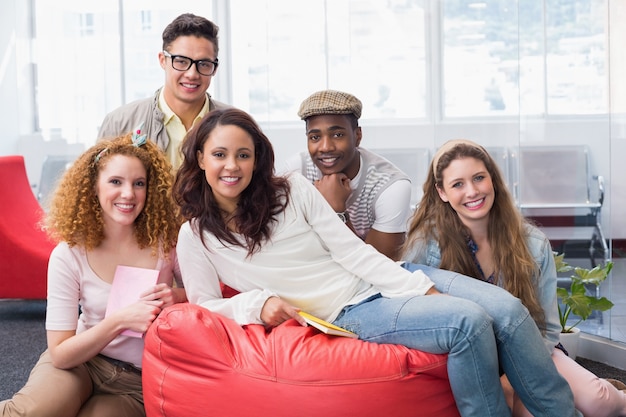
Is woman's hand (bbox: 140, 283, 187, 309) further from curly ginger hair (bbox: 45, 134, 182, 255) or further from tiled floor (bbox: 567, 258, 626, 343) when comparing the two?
tiled floor (bbox: 567, 258, 626, 343)

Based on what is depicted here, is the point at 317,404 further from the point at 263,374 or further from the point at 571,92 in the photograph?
the point at 571,92

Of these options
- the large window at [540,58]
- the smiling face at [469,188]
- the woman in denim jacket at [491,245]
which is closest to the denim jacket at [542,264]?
the woman in denim jacket at [491,245]

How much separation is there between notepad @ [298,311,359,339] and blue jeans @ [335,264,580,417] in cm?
6

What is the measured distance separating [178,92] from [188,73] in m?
0.08

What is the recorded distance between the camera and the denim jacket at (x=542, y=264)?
2.43 m

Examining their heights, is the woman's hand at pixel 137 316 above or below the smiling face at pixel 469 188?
below

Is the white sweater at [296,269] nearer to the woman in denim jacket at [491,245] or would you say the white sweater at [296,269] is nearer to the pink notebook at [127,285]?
the pink notebook at [127,285]

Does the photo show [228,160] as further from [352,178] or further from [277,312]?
[352,178]

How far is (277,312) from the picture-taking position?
2.19 meters

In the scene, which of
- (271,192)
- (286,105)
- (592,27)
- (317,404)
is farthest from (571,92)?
(286,105)

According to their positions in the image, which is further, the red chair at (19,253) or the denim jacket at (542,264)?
the red chair at (19,253)

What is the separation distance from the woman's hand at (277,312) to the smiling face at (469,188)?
0.66m

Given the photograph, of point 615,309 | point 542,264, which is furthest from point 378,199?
point 615,309

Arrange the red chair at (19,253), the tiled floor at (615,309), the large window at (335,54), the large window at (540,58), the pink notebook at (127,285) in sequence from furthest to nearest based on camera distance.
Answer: the large window at (335,54), the red chair at (19,253), the large window at (540,58), the tiled floor at (615,309), the pink notebook at (127,285)
